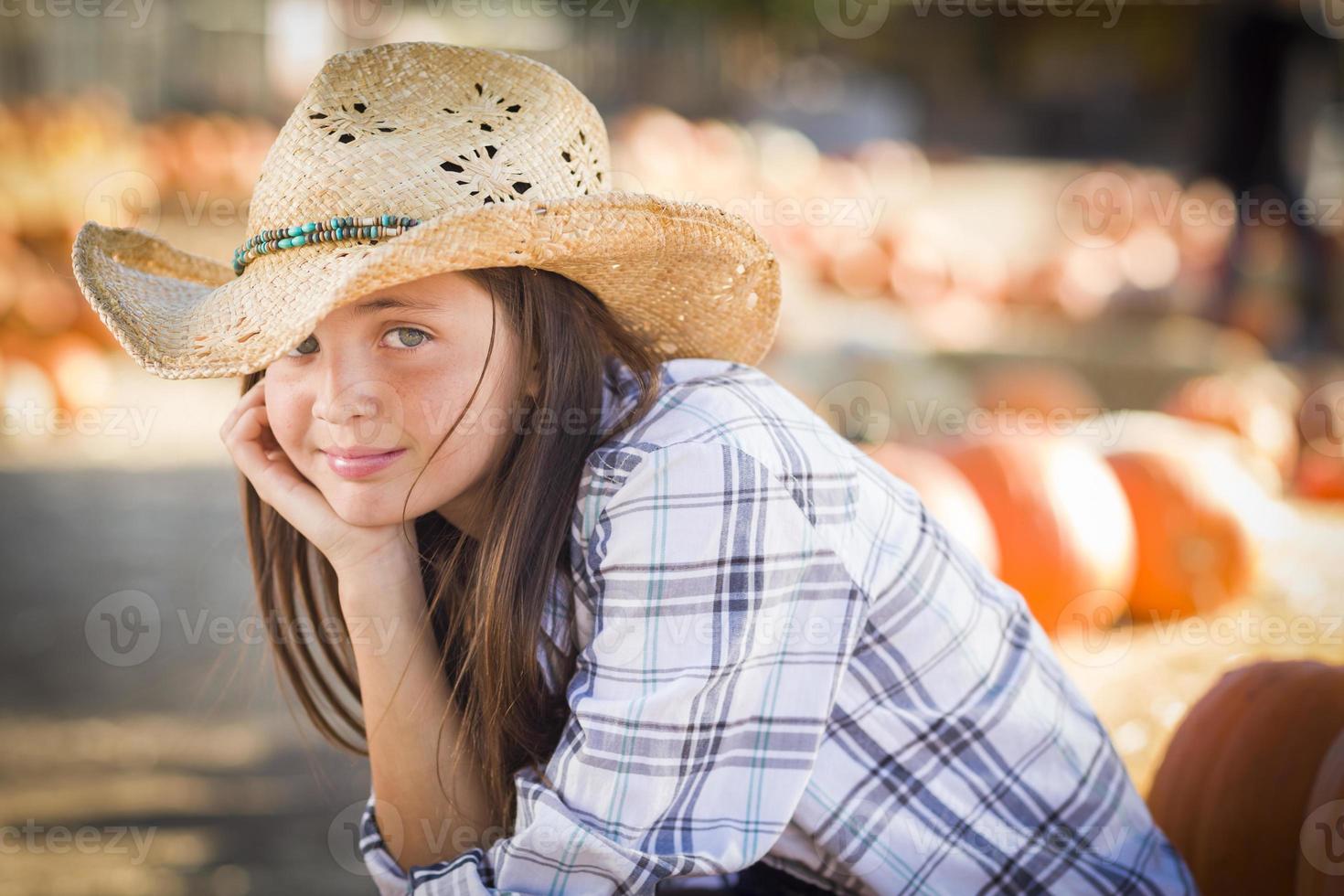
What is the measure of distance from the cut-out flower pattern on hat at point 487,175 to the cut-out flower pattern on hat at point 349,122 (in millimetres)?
107

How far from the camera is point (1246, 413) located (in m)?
4.69

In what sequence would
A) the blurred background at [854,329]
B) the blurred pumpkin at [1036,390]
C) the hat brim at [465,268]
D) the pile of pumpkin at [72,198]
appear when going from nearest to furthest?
the hat brim at [465,268] → the blurred background at [854,329] → the blurred pumpkin at [1036,390] → the pile of pumpkin at [72,198]

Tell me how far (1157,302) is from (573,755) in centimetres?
694

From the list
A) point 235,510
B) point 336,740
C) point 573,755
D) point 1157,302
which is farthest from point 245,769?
point 1157,302

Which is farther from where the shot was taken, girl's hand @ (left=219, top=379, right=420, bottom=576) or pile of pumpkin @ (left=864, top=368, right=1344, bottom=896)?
pile of pumpkin @ (left=864, top=368, right=1344, bottom=896)

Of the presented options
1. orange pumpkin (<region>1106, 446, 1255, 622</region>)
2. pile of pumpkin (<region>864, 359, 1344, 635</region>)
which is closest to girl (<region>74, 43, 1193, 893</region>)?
pile of pumpkin (<region>864, 359, 1344, 635</region>)

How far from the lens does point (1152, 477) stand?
11.1ft

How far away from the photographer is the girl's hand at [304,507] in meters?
1.47

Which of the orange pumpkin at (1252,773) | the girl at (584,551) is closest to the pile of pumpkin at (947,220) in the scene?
the orange pumpkin at (1252,773)

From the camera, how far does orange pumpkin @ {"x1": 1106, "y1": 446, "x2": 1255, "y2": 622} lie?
10.8 ft

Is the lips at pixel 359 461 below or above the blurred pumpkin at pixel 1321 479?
above

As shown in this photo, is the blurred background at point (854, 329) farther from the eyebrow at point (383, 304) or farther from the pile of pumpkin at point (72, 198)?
the eyebrow at point (383, 304)

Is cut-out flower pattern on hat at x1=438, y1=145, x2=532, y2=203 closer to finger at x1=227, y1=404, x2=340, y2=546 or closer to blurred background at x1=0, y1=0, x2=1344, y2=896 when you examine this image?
finger at x1=227, y1=404, x2=340, y2=546

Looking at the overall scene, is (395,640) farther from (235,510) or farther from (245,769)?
(235,510)
